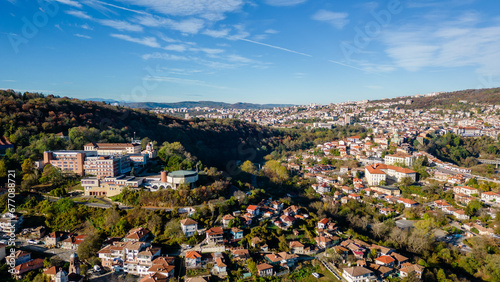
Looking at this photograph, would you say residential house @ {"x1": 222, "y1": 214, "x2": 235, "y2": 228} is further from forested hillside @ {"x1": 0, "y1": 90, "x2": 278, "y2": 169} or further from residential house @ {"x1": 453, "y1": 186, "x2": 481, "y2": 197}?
residential house @ {"x1": 453, "y1": 186, "x2": 481, "y2": 197}

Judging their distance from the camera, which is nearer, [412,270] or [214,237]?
[412,270]

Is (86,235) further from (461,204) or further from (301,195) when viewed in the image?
(461,204)

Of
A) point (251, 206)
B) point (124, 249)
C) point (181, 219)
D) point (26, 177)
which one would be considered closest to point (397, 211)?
point (251, 206)

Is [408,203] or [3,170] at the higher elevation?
[3,170]

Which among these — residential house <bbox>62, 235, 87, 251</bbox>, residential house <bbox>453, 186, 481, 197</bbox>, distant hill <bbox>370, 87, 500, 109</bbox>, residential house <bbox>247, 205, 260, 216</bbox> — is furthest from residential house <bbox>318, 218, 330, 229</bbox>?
distant hill <bbox>370, 87, 500, 109</bbox>

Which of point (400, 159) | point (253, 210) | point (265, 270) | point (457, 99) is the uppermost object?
point (457, 99)

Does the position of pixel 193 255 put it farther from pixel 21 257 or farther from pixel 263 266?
pixel 21 257


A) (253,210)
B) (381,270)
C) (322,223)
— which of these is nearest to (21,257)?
(253,210)

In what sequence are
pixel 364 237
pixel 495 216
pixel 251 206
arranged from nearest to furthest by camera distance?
1. pixel 364 237
2. pixel 251 206
3. pixel 495 216

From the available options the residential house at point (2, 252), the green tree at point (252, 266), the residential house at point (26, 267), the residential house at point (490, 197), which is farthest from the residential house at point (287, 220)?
the residential house at point (490, 197)

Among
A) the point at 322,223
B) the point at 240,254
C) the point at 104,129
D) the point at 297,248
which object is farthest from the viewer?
the point at 104,129

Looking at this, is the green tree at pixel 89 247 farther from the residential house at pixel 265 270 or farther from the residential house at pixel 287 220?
the residential house at pixel 287 220
